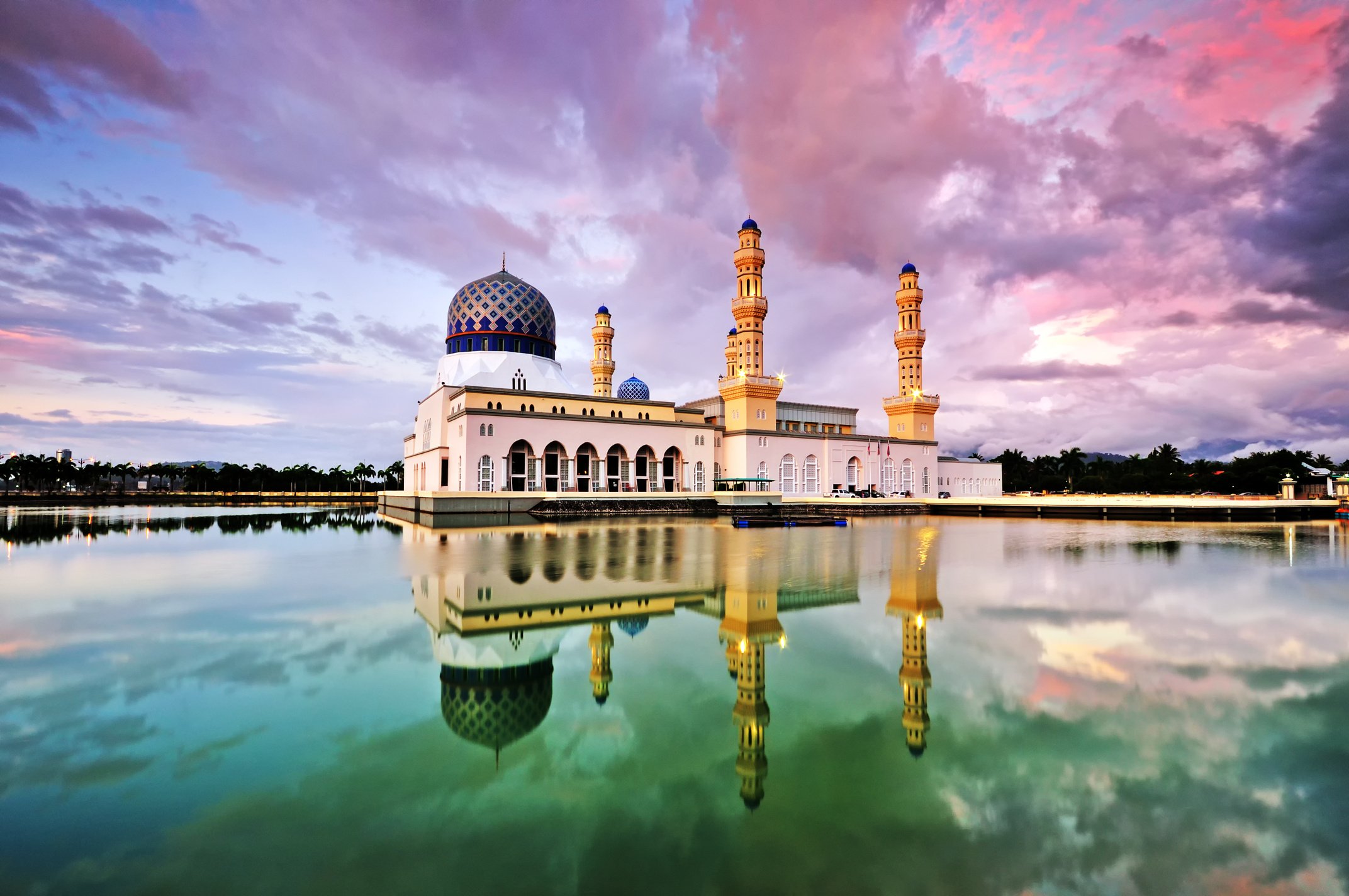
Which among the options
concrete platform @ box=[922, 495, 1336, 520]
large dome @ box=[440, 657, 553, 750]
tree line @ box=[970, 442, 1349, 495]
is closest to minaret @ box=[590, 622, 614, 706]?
large dome @ box=[440, 657, 553, 750]

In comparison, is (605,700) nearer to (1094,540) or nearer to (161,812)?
(161,812)

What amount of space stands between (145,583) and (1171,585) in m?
20.1

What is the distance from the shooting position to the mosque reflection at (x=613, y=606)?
19.1 ft

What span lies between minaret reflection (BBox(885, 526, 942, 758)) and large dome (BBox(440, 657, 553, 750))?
10.5 ft

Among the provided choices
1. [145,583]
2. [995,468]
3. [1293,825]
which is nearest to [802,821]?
[1293,825]

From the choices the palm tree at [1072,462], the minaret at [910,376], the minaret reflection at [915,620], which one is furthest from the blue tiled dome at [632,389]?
the palm tree at [1072,462]

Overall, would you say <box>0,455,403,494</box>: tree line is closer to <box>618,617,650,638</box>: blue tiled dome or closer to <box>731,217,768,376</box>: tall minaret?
<box>731,217,768,376</box>: tall minaret

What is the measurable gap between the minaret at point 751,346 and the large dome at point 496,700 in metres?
43.1

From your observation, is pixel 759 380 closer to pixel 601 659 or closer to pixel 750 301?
pixel 750 301

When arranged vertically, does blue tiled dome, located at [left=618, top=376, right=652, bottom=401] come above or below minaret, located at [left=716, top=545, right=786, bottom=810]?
above

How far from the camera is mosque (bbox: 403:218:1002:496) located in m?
41.5

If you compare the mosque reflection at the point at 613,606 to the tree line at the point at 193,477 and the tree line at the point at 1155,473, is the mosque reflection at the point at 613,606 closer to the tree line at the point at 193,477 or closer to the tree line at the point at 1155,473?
the tree line at the point at 1155,473

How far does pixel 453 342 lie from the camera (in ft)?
162

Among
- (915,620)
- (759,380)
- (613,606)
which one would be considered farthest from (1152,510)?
(613,606)
